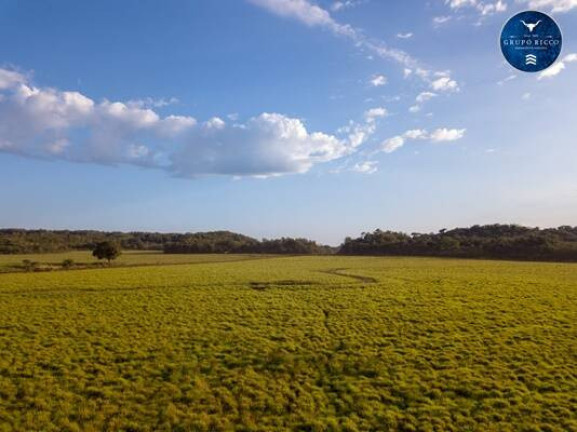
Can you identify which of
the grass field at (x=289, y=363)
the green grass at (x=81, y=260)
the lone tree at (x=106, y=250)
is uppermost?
the lone tree at (x=106, y=250)

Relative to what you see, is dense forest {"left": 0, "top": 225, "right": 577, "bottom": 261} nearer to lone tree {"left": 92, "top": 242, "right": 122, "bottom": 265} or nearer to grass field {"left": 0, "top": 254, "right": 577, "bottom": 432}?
lone tree {"left": 92, "top": 242, "right": 122, "bottom": 265}

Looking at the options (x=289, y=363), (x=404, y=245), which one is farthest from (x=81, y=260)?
(x=404, y=245)

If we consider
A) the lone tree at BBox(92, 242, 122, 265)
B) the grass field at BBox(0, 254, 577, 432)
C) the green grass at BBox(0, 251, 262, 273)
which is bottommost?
the grass field at BBox(0, 254, 577, 432)

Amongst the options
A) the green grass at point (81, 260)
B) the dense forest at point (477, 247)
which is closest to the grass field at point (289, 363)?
the green grass at point (81, 260)

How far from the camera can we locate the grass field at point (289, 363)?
714 inches

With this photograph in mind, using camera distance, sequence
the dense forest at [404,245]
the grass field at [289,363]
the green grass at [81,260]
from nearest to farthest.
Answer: the grass field at [289,363]
the green grass at [81,260]
the dense forest at [404,245]

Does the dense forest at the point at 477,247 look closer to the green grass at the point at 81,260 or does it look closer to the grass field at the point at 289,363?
the green grass at the point at 81,260

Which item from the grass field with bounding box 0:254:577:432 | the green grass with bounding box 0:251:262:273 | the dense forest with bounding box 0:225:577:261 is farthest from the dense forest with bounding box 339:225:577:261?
the grass field with bounding box 0:254:577:432

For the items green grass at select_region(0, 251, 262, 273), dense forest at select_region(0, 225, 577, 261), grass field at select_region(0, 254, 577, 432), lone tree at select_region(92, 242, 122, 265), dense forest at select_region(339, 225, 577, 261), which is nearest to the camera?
grass field at select_region(0, 254, 577, 432)

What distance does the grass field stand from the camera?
18125mm

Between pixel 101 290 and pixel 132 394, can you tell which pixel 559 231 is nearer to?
pixel 101 290

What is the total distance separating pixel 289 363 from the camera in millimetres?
24141

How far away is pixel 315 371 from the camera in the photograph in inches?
913

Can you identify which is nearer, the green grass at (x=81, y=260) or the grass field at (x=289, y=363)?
the grass field at (x=289, y=363)
